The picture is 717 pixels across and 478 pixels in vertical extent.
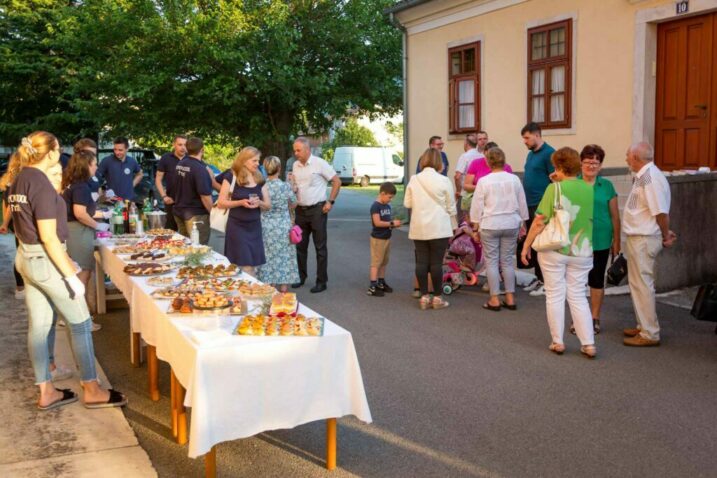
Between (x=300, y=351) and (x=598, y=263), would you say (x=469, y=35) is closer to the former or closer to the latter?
(x=598, y=263)

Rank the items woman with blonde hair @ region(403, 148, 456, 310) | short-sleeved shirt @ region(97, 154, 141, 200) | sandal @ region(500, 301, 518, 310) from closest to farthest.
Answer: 1. woman with blonde hair @ region(403, 148, 456, 310)
2. sandal @ region(500, 301, 518, 310)
3. short-sleeved shirt @ region(97, 154, 141, 200)

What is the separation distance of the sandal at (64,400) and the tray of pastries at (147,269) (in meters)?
1.02

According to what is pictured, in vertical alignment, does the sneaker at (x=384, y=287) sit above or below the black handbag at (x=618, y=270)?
below

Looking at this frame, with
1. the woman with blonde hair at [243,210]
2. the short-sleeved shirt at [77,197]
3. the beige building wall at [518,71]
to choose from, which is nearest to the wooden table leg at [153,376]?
the short-sleeved shirt at [77,197]

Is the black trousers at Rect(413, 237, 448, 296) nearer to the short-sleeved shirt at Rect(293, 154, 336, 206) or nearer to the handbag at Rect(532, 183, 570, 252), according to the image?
the short-sleeved shirt at Rect(293, 154, 336, 206)

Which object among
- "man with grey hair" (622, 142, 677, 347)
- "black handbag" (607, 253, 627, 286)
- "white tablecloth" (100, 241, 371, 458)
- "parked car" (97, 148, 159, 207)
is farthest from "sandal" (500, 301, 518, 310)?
"parked car" (97, 148, 159, 207)

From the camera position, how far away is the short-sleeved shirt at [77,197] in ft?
22.9

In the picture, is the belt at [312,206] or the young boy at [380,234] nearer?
the young boy at [380,234]

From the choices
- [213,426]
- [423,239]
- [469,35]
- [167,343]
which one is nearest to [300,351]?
[213,426]

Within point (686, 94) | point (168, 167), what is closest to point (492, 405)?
point (168, 167)

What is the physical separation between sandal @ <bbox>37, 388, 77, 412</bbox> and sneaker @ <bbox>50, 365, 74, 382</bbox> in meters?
0.46

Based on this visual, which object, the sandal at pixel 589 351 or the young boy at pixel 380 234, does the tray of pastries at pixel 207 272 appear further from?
the young boy at pixel 380 234

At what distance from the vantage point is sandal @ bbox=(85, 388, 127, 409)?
215 inches

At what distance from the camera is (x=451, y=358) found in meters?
6.66
